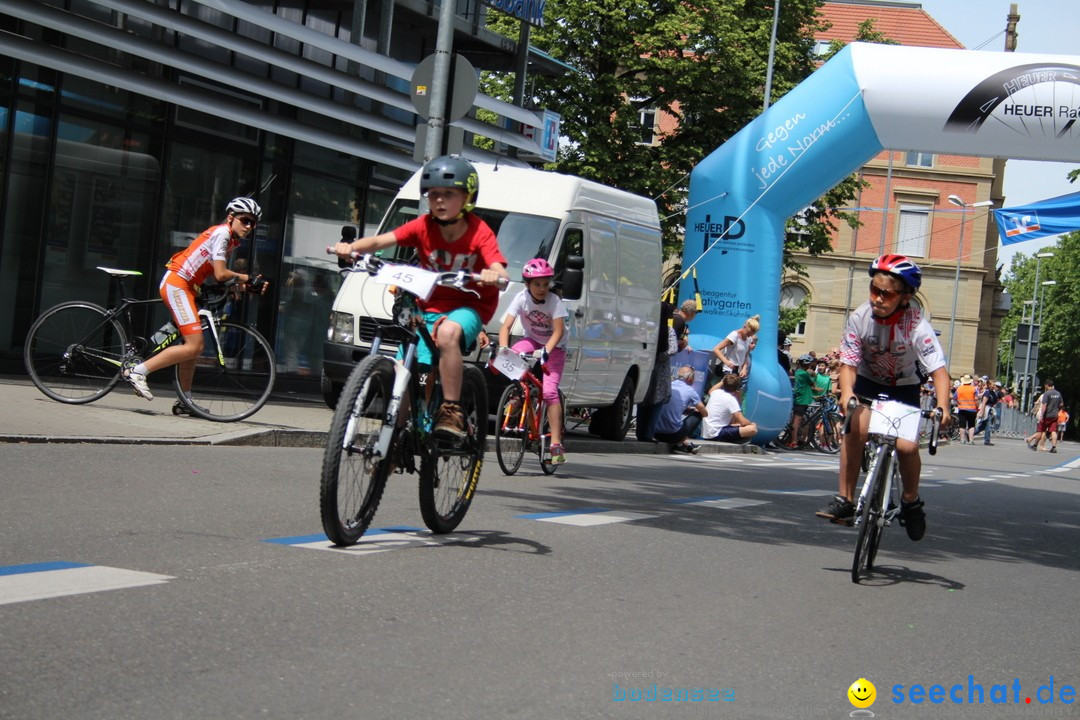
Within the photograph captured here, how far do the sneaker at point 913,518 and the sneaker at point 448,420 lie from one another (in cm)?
272

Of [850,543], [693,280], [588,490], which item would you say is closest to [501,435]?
[588,490]

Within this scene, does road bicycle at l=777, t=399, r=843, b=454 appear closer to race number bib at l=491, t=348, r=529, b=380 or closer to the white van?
the white van

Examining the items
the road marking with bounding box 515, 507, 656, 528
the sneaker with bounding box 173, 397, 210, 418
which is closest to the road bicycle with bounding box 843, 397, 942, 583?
the road marking with bounding box 515, 507, 656, 528

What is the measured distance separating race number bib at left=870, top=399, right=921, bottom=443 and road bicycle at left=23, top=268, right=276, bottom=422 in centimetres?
614

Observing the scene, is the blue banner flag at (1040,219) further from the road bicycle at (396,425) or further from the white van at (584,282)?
the road bicycle at (396,425)

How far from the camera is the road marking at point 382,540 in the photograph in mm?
6414

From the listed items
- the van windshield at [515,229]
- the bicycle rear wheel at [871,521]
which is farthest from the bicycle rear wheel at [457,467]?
the van windshield at [515,229]

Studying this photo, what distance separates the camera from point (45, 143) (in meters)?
15.3

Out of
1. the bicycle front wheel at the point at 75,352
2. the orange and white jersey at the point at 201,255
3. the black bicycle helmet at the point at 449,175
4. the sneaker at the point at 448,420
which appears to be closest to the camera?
the black bicycle helmet at the point at 449,175

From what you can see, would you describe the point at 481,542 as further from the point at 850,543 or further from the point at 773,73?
the point at 773,73

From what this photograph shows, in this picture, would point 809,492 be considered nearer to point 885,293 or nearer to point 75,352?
point 885,293

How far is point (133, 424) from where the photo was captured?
36.8ft

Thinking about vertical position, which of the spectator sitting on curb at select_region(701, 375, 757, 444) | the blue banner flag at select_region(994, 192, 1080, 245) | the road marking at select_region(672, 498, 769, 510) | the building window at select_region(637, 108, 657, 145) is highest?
the building window at select_region(637, 108, 657, 145)

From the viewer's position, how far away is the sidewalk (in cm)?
1014
